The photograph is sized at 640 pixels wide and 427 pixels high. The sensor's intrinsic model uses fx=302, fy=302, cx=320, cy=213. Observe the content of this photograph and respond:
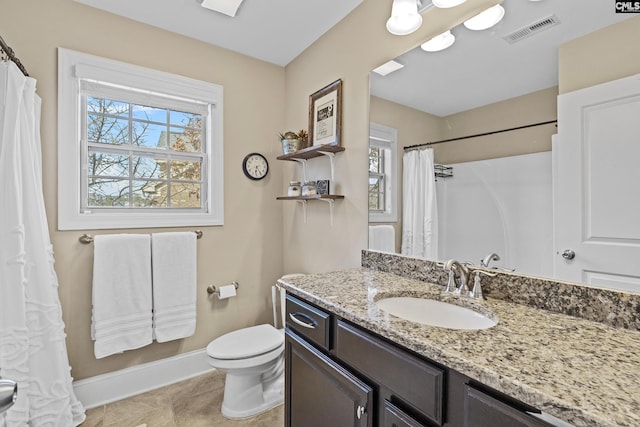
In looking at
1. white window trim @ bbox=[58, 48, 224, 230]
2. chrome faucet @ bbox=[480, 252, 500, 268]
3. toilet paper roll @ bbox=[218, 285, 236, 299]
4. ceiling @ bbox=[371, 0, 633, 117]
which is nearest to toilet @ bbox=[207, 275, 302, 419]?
toilet paper roll @ bbox=[218, 285, 236, 299]

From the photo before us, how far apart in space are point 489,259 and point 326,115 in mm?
1385

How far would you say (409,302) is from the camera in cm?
128

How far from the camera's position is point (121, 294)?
1.97 meters

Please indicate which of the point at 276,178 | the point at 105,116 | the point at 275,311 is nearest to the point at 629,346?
the point at 275,311

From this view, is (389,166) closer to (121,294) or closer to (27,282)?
(121,294)

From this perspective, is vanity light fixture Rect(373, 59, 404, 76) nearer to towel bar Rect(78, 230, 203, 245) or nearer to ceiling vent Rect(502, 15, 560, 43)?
ceiling vent Rect(502, 15, 560, 43)

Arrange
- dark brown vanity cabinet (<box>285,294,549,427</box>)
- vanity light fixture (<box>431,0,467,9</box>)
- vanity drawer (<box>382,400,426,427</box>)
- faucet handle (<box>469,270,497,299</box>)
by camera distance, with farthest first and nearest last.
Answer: vanity light fixture (<box>431,0,467,9</box>) < faucet handle (<box>469,270,497,299</box>) < vanity drawer (<box>382,400,426,427</box>) < dark brown vanity cabinet (<box>285,294,549,427</box>)

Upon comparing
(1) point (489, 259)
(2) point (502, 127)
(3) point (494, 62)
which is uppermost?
(3) point (494, 62)

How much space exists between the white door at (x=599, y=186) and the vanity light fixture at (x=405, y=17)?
0.79 meters

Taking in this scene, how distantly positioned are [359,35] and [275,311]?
6.74 feet

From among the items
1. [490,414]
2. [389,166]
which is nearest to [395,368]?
[490,414]

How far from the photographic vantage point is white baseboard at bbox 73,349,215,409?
6.30 feet

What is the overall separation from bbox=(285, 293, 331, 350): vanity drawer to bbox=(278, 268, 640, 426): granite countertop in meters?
0.07

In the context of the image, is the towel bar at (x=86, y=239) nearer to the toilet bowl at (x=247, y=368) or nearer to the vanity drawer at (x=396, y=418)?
the toilet bowl at (x=247, y=368)
